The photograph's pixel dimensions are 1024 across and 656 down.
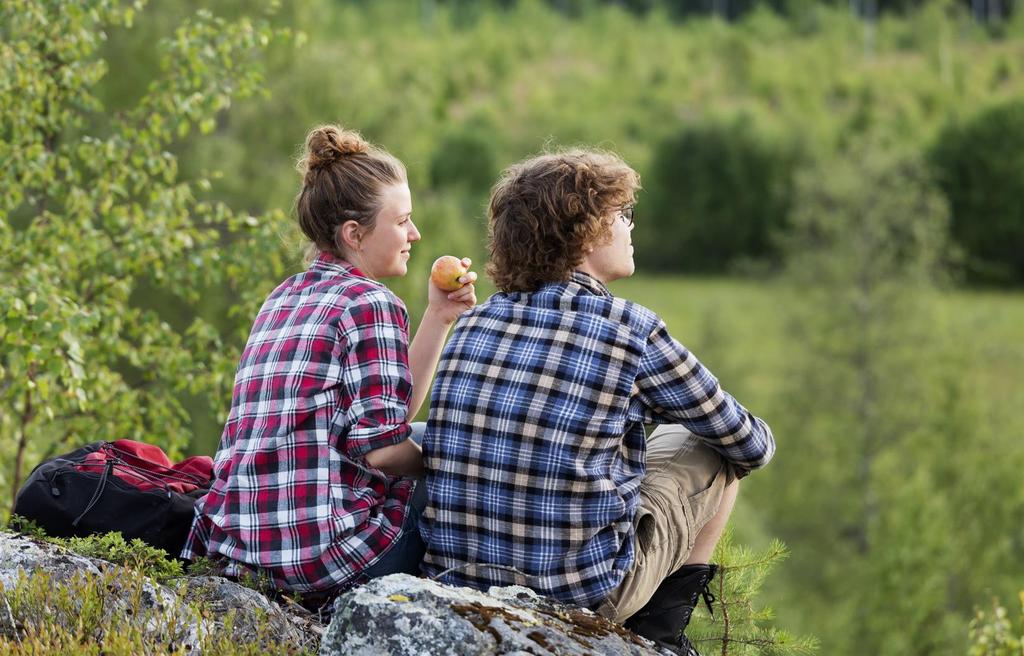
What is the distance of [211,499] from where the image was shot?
417 centimetres

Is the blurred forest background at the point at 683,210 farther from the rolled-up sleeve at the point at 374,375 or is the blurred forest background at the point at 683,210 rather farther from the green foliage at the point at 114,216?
the rolled-up sleeve at the point at 374,375

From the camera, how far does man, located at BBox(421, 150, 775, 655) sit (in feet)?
13.1

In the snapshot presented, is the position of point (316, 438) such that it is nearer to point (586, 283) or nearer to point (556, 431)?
point (556, 431)

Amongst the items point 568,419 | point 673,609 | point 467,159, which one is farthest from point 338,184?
point 467,159

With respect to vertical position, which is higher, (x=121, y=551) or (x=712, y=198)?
(x=121, y=551)

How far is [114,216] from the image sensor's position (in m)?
7.45

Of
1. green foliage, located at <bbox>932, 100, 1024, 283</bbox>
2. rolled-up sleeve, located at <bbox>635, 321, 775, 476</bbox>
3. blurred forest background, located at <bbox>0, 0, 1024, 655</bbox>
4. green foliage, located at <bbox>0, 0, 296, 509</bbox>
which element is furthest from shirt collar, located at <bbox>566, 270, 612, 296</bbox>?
green foliage, located at <bbox>932, 100, 1024, 283</bbox>

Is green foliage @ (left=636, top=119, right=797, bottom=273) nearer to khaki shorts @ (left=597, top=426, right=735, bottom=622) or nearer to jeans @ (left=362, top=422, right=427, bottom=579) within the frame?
khaki shorts @ (left=597, top=426, right=735, bottom=622)

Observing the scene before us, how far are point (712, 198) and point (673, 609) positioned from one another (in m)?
64.4

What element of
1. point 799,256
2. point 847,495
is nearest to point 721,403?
point 847,495

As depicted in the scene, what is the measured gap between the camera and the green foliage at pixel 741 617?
192 inches

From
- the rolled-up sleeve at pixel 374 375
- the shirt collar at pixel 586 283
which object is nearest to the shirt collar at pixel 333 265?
the rolled-up sleeve at pixel 374 375

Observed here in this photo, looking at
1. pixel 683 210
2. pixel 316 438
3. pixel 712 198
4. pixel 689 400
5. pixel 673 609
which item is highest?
pixel 689 400

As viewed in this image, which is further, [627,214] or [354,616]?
[627,214]
